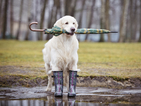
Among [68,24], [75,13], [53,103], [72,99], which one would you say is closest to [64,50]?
[68,24]

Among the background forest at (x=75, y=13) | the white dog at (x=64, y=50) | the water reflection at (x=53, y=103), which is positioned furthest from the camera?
the background forest at (x=75, y=13)

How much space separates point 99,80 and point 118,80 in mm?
548

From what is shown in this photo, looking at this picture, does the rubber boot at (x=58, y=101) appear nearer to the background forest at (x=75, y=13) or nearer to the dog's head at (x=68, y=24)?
the dog's head at (x=68, y=24)

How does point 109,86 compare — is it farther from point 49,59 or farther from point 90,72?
point 49,59

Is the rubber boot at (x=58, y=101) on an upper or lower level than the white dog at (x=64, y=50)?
lower

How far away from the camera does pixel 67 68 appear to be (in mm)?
6266

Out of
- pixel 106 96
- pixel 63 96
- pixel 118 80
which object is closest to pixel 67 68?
pixel 63 96

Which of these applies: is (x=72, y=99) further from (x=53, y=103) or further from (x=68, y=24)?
(x=68, y=24)

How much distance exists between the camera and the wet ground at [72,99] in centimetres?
523

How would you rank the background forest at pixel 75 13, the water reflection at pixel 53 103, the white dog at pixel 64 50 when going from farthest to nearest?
1. the background forest at pixel 75 13
2. the white dog at pixel 64 50
3. the water reflection at pixel 53 103

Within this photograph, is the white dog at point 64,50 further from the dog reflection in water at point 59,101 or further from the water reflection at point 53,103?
the water reflection at point 53,103

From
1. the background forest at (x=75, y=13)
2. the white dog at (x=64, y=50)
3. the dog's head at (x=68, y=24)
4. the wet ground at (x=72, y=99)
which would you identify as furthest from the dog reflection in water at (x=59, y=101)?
the background forest at (x=75, y=13)

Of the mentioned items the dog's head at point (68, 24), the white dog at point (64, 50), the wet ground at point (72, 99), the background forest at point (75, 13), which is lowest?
the wet ground at point (72, 99)

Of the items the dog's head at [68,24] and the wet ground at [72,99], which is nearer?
the wet ground at [72,99]
